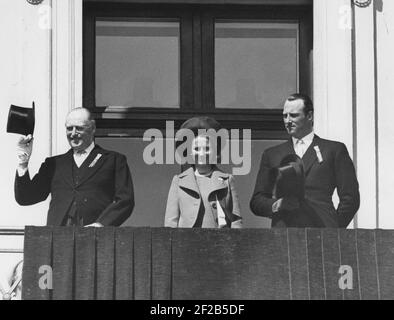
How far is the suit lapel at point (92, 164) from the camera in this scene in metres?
20.4

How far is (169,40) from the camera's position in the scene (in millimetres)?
21578

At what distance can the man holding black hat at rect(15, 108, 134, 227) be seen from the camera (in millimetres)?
20219

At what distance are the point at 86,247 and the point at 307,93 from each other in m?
3.14

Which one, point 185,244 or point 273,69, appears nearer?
point 185,244

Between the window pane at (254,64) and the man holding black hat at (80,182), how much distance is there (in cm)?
156

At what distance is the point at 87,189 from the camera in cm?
2036

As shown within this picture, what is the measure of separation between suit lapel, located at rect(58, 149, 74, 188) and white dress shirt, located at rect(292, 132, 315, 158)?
6.61 feet

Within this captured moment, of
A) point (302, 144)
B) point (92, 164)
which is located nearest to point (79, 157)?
point (92, 164)

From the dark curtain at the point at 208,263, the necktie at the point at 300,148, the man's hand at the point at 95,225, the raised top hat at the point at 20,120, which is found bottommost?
the dark curtain at the point at 208,263

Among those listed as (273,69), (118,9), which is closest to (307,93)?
(273,69)

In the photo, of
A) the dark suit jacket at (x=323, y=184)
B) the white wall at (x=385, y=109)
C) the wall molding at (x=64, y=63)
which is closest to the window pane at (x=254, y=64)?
the white wall at (x=385, y=109)

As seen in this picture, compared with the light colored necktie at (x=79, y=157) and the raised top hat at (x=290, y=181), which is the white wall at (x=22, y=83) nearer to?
the light colored necktie at (x=79, y=157)
